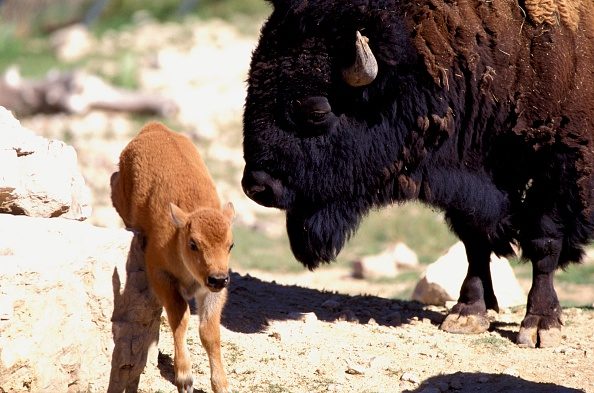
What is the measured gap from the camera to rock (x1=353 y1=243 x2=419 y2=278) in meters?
11.0

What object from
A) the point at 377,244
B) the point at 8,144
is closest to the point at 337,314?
the point at 8,144

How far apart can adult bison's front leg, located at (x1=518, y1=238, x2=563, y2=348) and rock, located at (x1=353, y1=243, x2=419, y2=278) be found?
4106mm

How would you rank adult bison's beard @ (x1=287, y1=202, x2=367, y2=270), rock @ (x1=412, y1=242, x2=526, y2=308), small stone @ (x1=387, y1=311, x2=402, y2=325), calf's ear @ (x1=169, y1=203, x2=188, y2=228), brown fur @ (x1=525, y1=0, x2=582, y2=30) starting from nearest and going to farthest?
1. calf's ear @ (x1=169, y1=203, x2=188, y2=228)
2. brown fur @ (x1=525, y1=0, x2=582, y2=30)
3. adult bison's beard @ (x1=287, y1=202, x2=367, y2=270)
4. small stone @ (x1=387, y1=311, x2=402, y2=325)
5. rock @ (x1=412, y1=242, x2=526, y2=308)

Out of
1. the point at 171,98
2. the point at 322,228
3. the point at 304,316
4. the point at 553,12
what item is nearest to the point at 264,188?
the point at 322,228

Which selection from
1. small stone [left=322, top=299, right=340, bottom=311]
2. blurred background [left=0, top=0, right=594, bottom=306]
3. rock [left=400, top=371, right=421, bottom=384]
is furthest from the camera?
blurred background [left=0, top=0, right=594, bottom=306]

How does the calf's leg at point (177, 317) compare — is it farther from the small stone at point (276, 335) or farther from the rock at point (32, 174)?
the small stone at point (276, 335)

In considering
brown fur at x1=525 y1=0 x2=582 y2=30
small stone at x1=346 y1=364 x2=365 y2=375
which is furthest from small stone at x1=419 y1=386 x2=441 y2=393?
brown fur at x1=525 y1=0 x2=582 y2=30

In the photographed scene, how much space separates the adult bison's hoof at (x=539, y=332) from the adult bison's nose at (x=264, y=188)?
5.76 feet

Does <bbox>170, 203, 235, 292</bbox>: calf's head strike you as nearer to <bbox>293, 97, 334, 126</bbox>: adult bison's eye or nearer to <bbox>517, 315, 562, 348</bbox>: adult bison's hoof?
<bbox>293, 97, 334, 126</bbox>: adult bison's eye

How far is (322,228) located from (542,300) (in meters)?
1.52

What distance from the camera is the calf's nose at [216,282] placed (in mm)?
4809

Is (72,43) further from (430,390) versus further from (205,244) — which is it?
(205,244)

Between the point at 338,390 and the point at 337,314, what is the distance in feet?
5.12

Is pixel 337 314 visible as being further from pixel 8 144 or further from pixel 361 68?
pixel 8 144
